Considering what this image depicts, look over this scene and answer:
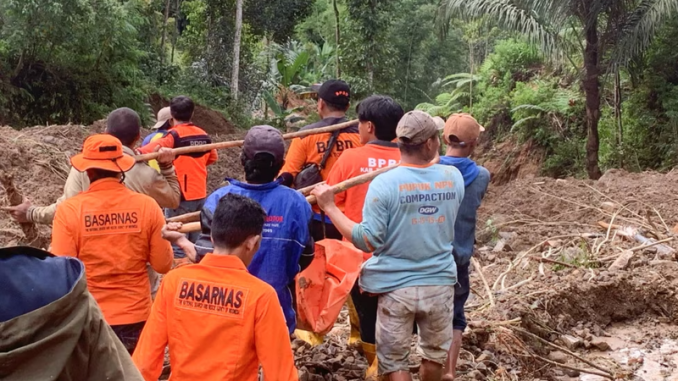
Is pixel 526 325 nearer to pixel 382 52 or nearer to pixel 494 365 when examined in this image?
pixel 494 365

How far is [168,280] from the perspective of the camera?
3070 millimetres

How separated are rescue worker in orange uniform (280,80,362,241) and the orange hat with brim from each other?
1.48m

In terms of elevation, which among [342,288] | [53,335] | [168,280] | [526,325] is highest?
[53,335]

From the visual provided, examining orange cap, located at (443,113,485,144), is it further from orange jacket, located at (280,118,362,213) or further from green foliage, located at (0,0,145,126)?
green foliage, located at (0,0,145,126)

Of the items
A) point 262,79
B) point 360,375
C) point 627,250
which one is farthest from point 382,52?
point 360,375

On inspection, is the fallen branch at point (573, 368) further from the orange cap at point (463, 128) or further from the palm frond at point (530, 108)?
the palm frond at point (530, 108)

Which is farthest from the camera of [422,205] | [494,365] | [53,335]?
[494,365]

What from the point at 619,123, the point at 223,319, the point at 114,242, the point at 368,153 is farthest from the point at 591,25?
the point at 223,319

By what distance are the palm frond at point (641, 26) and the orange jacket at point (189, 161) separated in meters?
11.9

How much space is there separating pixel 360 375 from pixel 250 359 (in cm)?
208

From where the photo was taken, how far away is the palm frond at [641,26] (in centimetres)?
1561

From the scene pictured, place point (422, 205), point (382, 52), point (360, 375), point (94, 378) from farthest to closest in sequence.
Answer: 1. point (382, 52)
2. point (360, 375)
3. point (422, 205)
4. point (94, 378)

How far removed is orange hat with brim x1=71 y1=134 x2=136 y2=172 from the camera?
3.82m

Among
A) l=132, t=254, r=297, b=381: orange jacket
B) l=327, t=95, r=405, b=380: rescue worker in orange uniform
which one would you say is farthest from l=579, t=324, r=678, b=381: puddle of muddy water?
l=132, t=254, r=297, b=381: orange jacket
